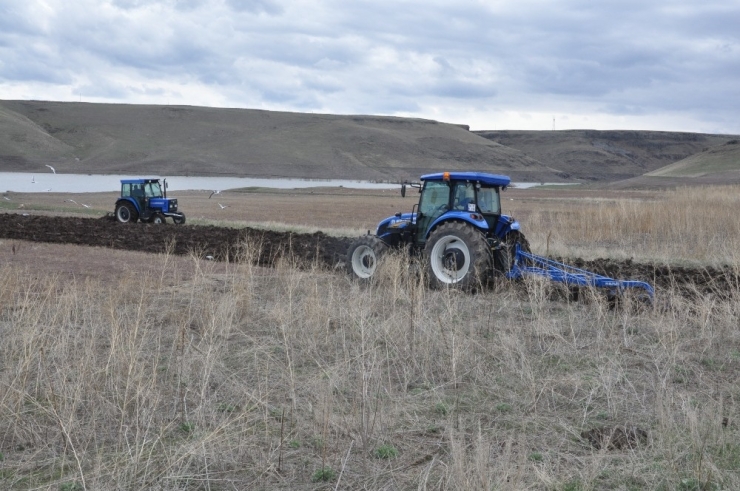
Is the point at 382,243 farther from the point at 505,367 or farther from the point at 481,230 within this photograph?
the point at 505,367

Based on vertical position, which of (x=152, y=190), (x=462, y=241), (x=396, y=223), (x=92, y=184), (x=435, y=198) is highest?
(x=92, y=184)

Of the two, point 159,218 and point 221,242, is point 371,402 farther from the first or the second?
point 159,218

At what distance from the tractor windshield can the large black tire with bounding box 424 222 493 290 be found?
19246mm

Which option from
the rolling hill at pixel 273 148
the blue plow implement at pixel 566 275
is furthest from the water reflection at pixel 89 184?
the blue plow implement at pixel 566 275

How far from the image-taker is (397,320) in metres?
9.35

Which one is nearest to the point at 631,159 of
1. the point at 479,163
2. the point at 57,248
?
the point at 479,163

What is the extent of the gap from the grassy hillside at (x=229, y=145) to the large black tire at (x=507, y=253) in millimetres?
91773

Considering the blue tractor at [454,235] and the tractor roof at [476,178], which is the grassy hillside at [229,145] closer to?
the blue tractor at [454,235]

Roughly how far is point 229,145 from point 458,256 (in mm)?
109344

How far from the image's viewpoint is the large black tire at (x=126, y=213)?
29.4 m

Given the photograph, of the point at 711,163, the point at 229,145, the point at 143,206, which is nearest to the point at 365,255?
the point at 143,206

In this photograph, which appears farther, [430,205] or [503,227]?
[430,205]

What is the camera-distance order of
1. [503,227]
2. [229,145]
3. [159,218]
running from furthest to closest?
[229,145], [159,218], [503,227]

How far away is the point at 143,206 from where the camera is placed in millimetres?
29562
